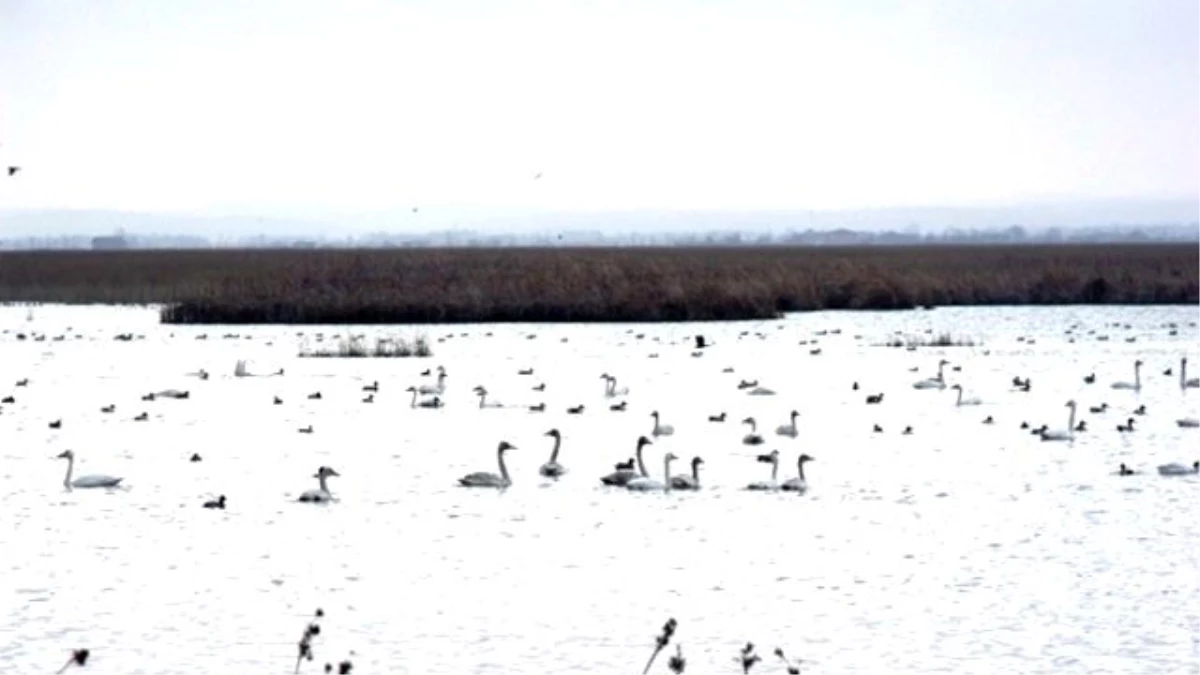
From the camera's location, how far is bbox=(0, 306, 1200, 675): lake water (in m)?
13.1

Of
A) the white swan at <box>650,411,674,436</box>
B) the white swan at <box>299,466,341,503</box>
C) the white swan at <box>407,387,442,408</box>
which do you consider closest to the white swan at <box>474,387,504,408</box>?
the white swan at <box>407,387,442,408</box>

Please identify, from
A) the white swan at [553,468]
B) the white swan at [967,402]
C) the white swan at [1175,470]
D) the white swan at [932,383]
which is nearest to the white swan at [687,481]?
the white swan at [553,468]

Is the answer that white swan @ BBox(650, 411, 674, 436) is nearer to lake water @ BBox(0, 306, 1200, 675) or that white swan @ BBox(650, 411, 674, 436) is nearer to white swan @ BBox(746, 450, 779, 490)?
lake water @ BBox(0, 306, 1200, 675)

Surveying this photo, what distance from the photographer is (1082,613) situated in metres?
13.9

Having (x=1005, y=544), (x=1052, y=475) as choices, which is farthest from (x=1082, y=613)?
(x=1052, y=475)

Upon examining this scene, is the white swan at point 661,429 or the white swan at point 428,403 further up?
the white swan at point 661,429

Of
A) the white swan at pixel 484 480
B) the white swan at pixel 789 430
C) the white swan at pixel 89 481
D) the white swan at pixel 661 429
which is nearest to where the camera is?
the white swan at pixel 89 481

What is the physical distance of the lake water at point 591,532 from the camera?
13.1 metres

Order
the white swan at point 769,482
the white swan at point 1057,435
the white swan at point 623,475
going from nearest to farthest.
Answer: the white swan at point 769,482, the white swan at point 623,475, the white swan at point 1057,435

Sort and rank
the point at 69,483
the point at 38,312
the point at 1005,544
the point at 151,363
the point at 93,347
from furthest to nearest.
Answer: the point at 38,312
the point at 93,347
the point at 151,363
the point at 69,483
the point at 1005,544

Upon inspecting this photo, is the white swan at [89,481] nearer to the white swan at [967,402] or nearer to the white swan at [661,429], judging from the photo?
the white swan at [661,429]

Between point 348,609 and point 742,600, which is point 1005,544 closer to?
point 742,600

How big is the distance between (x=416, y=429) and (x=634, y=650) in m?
14.0

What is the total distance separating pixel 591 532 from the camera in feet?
58.4
